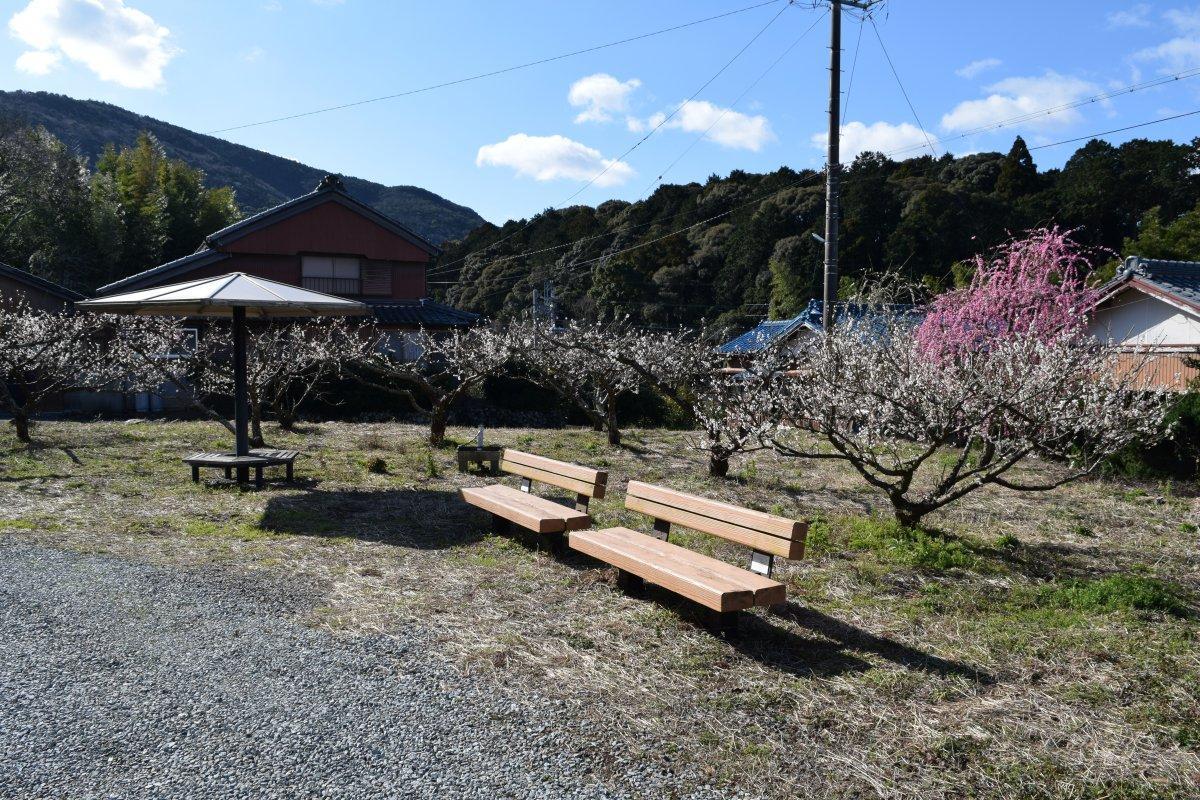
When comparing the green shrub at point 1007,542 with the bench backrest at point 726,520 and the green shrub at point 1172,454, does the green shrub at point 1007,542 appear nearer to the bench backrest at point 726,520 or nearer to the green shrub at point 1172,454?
the bench backrest at point 726,520

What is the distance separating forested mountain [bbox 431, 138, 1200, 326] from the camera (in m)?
32.2

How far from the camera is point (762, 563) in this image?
486cm

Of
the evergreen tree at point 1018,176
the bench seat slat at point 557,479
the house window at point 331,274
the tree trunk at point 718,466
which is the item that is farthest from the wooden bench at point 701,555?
the evergreen tree at point 1018,176

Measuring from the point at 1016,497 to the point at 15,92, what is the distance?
8815cm

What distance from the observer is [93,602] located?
194 inches

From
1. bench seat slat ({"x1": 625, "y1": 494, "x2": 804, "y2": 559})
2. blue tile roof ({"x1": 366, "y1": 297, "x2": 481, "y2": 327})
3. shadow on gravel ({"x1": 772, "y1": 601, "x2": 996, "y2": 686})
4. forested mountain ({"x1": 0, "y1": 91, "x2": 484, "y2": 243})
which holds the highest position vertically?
forested mountain ({"x1": 0, "y1": 91, "x2": 484, "y2": 243})

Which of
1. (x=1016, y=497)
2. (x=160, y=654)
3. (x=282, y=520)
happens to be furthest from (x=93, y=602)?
(x=1016, y=497)

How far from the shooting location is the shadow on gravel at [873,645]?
3969 millimetres

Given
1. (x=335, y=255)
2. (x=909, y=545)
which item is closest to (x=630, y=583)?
(x=909, y=545)

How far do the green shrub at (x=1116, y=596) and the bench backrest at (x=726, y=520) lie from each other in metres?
1.69

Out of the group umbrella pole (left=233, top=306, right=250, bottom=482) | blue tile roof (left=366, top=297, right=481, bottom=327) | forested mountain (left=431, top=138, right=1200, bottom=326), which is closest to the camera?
umbrella pole (left=233, top=306, right=250, bottom=482)

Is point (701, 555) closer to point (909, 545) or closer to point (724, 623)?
point (724, 623)

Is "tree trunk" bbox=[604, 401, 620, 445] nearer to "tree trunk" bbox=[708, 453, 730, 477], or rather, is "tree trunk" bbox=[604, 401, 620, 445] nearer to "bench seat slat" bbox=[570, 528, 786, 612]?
"tree trunk" bbox=[708, 453, 730, 477]

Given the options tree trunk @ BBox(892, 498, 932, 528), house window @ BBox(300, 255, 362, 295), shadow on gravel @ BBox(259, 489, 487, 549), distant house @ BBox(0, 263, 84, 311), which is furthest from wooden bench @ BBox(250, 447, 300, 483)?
house window @ BBox(300, 255, 362, 295)
